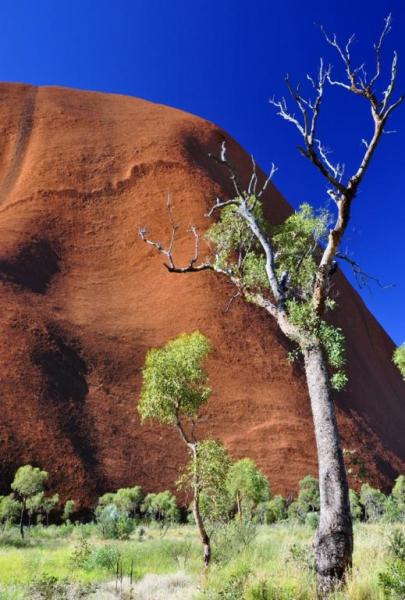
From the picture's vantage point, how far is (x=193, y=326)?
46.7 meters

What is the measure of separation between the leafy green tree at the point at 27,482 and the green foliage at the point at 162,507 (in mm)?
6697

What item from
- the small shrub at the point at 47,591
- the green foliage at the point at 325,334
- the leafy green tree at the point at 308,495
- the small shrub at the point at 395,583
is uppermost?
the green foliage at the point at 325,334

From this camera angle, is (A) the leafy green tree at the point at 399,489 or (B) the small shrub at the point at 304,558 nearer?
(B) the small shrub at the point at 304,558

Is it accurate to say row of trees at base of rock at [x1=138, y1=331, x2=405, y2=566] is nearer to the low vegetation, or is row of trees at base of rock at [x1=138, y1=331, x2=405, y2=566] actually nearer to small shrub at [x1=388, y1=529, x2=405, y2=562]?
the low vegetation

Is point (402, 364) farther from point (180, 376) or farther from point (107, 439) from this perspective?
point (107, 439)

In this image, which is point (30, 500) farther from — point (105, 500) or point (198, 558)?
point (198, 558)

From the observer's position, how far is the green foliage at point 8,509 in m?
30.2

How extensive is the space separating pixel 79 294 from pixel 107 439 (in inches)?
656

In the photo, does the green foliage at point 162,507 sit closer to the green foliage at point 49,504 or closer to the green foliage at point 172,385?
the green foliage at point 49,504

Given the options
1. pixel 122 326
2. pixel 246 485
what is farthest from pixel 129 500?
pixel 122 326

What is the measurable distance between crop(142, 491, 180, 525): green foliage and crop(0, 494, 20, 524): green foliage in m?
7.73

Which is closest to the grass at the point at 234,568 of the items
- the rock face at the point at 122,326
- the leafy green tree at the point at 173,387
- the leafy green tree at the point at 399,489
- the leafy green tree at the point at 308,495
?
the leafy green tree at the point at 173,387

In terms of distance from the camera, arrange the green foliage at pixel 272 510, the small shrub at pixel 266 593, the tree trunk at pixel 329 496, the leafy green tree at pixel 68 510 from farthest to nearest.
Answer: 1. the green foliage at pixel 272 510
2. the leafy green tree at pixel 68 510
3. the tree trunk at pixel 329 496
4. the small shrub at pixel 266 593

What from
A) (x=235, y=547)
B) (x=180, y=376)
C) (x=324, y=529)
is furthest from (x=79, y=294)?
A: (x=324, y=529)
